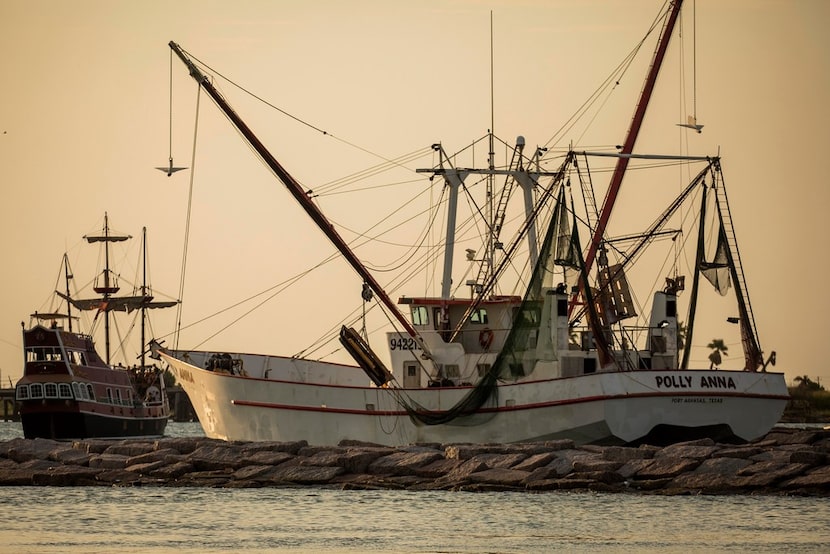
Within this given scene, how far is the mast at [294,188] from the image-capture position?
55562mm

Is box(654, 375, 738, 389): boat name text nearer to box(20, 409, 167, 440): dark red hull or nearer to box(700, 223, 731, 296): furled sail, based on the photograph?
box(700, 223, 731, 296): furled sail

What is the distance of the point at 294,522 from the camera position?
3469 centimetres

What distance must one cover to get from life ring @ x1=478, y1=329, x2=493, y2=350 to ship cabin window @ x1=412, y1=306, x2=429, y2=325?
5.53 feet

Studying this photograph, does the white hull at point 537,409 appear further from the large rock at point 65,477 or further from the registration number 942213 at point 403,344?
the large rock at point 65,477

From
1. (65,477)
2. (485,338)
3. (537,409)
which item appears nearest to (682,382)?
(537,409)

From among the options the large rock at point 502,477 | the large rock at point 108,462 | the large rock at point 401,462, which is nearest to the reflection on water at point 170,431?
the large rock at point 108,462

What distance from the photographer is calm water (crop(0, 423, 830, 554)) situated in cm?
3127

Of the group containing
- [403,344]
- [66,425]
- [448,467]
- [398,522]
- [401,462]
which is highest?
[403,344]

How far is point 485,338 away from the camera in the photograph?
51.4m

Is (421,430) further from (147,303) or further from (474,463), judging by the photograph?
(147,303)

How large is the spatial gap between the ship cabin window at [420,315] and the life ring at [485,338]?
5.53 ft

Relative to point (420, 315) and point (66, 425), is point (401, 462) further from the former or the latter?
point (66, 425)

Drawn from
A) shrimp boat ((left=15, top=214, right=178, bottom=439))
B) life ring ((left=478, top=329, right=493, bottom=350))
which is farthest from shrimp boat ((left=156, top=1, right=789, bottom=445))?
shrimp boat ((left=15, top=214, right=178, bottom=439))

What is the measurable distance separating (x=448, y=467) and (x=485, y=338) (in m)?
9.60
